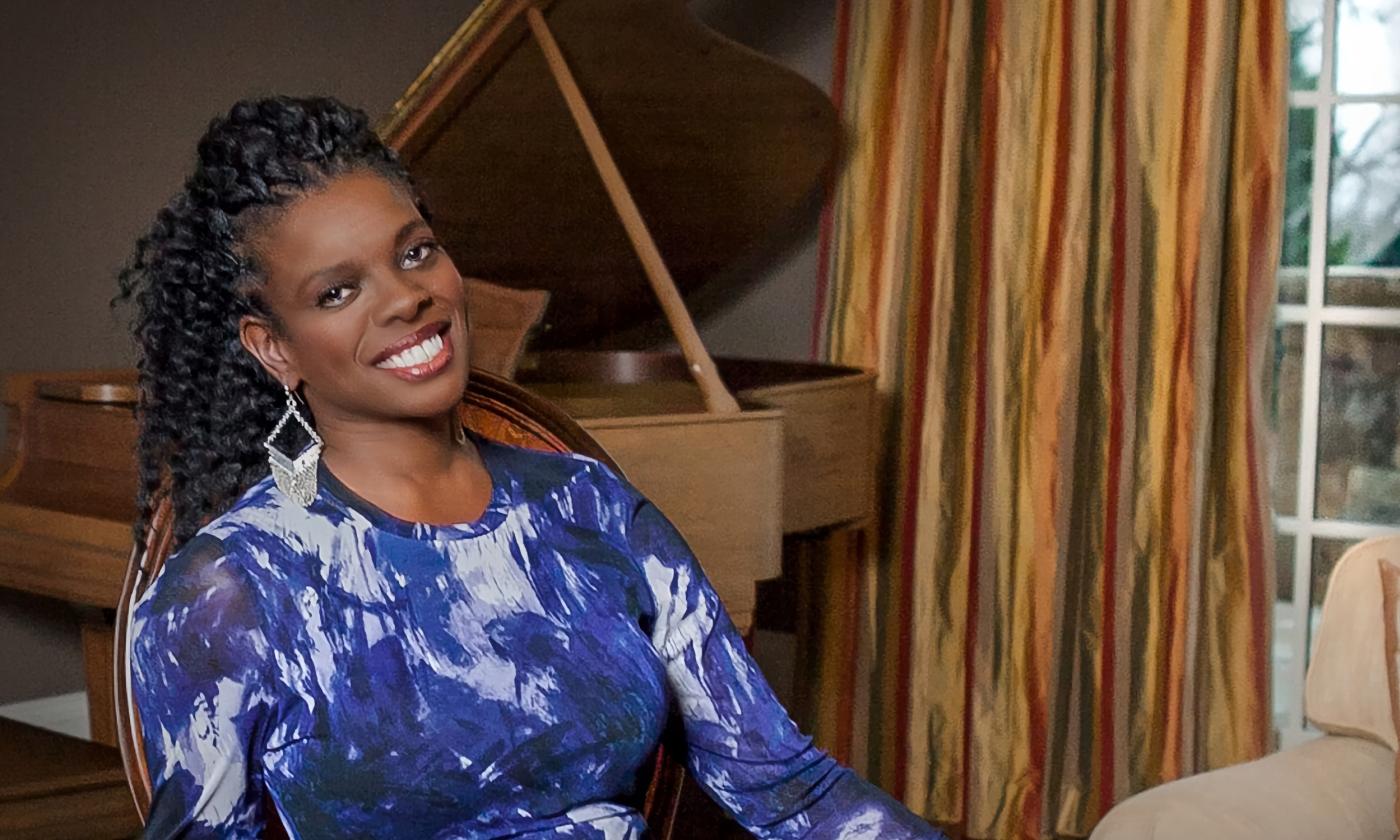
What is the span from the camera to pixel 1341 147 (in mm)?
3502

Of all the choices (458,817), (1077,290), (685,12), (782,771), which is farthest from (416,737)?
(1077,290)

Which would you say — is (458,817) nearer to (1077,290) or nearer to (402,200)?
(402,200)

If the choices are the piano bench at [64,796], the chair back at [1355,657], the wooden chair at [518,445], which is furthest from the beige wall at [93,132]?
the chair back at [1355,657]

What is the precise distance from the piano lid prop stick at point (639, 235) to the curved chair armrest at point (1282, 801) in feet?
3.44

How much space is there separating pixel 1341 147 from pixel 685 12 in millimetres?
1524

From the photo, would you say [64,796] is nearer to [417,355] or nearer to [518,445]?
[518,445]

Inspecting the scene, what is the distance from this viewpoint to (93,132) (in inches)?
→ 142

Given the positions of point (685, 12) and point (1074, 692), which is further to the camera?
point (1074, 692)

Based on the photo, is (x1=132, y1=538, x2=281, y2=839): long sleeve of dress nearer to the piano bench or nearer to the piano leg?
the piano bench

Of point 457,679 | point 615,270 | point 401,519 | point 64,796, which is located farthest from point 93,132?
point 457,679

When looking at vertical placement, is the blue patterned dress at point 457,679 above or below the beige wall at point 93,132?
below

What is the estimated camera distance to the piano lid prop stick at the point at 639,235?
2.76m

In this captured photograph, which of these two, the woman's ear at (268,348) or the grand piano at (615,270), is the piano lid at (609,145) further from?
the woman's ear at (268,348)

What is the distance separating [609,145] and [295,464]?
76.3 inches
